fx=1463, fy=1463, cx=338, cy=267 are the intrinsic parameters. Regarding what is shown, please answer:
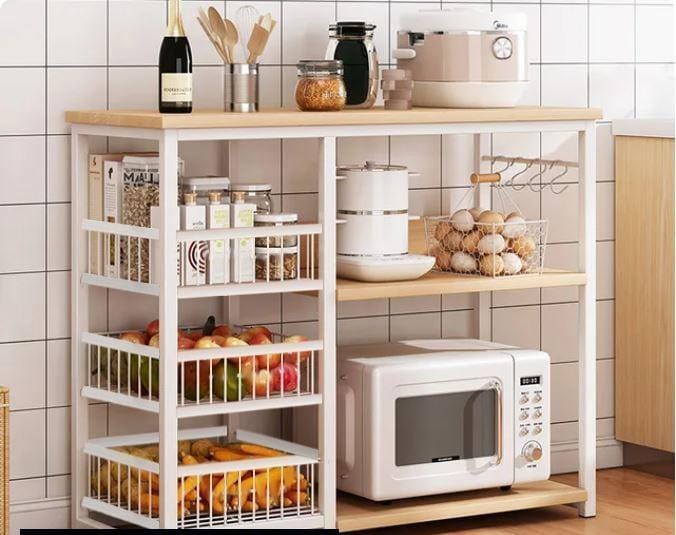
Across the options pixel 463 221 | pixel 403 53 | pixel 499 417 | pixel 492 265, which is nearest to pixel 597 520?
pixel 499 417

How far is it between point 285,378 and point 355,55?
0.76 metres

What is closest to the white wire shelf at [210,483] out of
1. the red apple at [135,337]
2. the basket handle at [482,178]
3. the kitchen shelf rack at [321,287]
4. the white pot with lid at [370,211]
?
the kitchen shelf rack at [321,287]

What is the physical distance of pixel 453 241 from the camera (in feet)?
11.4

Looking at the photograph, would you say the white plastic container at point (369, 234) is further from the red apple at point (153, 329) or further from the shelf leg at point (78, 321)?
the shelf leg at point (78, 321)

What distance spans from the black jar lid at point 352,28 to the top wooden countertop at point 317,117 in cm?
18

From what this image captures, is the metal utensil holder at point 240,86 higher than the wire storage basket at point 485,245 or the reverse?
higher

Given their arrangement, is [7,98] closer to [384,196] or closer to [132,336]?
[132,336]

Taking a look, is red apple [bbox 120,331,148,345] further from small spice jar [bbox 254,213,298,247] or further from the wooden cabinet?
the wooden cabinet

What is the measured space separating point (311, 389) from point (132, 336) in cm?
41

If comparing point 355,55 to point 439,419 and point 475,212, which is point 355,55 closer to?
point 475,212

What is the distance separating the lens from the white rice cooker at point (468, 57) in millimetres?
3340

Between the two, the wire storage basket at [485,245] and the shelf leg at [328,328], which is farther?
the wire storage basket at [485,245]

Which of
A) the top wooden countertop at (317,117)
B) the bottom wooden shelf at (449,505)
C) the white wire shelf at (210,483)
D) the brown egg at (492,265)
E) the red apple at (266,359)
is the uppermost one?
the top wooden countertop at (317,117)

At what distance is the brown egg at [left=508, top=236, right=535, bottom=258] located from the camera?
3.45 metres
